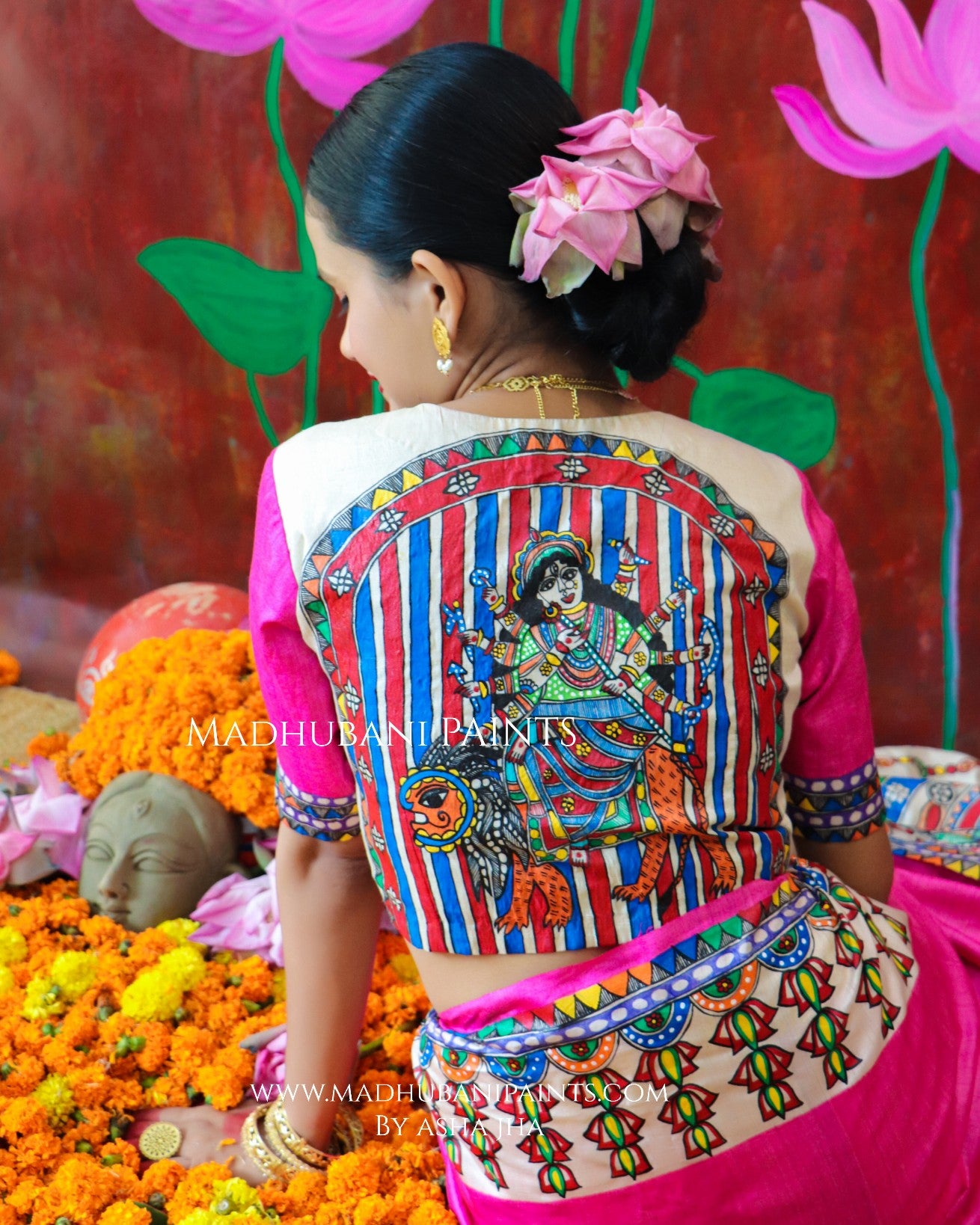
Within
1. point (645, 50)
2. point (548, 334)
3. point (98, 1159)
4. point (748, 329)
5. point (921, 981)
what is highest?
point (645, 50)

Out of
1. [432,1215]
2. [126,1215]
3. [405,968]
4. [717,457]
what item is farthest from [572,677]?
[405,968]

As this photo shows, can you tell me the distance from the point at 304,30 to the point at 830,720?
1.83 meters

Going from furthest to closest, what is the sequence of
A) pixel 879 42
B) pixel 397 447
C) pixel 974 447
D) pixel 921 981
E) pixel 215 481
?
pixel 215 481 → pixel 974 447 → pixel 879 42 → pixel 921 981 → pixel 397 447

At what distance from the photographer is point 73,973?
182cm

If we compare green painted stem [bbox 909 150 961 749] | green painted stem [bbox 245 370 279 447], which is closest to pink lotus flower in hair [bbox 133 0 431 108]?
green painted stem [bbox 245 370 279 447]

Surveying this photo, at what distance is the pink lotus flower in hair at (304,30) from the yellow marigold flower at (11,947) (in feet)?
5.44

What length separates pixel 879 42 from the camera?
6.88 ft

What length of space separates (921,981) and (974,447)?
140cm

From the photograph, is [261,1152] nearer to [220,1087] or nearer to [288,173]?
[220,1087]

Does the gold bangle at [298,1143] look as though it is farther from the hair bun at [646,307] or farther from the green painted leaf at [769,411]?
the green painted leaf at [769,411]

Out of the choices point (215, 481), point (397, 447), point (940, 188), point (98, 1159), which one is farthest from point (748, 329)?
point (98, 1159)

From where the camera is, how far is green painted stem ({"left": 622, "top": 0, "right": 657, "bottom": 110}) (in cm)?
214

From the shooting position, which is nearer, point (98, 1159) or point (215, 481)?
point (98, 1159)

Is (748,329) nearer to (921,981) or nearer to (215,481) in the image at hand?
(215,481)
